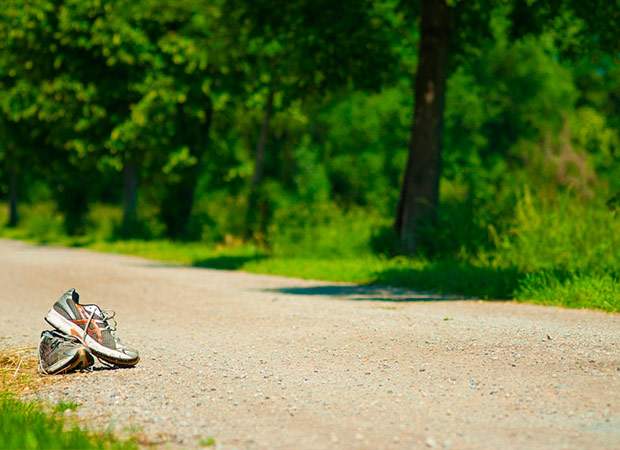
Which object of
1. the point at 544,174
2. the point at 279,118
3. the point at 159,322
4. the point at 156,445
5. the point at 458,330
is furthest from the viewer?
the point at 279,118

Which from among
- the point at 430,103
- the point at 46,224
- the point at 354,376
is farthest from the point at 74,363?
the point at 46,224

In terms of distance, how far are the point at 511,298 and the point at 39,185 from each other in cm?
5315

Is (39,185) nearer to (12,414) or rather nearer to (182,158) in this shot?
(182,158)

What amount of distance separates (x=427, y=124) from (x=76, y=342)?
11.1 meters

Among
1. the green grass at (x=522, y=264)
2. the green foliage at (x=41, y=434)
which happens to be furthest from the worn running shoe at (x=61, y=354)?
the green grass at (x=522, y=264)

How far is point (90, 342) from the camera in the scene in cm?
620

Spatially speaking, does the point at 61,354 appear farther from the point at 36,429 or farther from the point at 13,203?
the point at 13,203

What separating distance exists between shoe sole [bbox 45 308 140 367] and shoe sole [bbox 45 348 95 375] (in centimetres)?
9

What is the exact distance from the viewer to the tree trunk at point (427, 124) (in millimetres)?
16016

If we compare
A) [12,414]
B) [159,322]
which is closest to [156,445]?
[12,414]

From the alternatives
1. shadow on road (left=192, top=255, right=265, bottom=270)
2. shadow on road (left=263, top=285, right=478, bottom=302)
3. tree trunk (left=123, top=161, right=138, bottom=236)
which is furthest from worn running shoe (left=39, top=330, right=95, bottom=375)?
tree trunk (left=123, top=161, right=138, bottom=236)

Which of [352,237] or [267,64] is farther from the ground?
[267,64]

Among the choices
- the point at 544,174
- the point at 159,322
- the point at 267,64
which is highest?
the point at 267,64

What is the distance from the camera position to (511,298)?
10.8m
